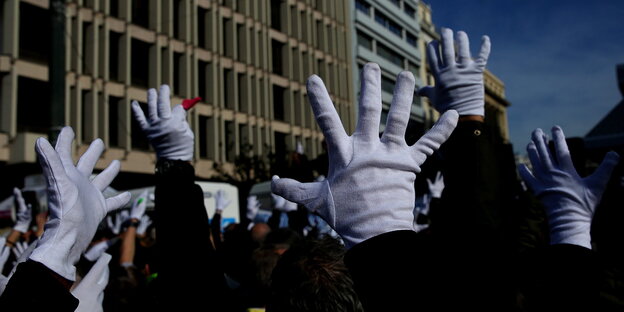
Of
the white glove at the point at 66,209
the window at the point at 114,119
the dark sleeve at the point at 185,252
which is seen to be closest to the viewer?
the white glove at the point at 66,209

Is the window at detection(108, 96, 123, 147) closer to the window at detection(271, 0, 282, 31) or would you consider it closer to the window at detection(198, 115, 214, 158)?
the window at detection(198, 115, 214, 158)

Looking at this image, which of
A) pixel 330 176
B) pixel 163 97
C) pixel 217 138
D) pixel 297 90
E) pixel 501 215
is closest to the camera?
pixel 330 176

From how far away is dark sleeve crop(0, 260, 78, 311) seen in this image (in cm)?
155

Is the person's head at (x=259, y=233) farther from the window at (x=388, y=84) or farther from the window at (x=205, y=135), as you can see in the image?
the window at (x=388, y=84)

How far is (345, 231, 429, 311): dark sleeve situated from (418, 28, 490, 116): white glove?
110 centimetres

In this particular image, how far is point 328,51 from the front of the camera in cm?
3650

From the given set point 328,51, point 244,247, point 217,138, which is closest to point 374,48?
point 328,51

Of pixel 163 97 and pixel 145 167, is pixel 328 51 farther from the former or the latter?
pixel 163 97

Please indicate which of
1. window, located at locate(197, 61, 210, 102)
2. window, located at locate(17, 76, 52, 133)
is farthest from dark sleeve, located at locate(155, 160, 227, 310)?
window, located at locate(197, 61, 210, 102)

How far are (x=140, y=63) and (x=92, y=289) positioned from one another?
25.4 metres

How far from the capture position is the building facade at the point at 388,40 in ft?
133

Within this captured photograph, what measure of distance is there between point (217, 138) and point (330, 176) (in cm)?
2738

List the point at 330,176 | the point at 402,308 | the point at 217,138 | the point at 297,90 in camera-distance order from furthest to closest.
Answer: the point at 297,90 → the point at 217,138 → the point at 330,176 → the point at 402,308

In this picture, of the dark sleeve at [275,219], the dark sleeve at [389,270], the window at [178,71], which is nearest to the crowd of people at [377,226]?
the dark sleeve at [389,270]
